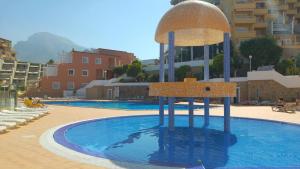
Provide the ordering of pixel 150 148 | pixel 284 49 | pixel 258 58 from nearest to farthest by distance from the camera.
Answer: pixel 150 148 < pixel 258 58 < pixel 284 49

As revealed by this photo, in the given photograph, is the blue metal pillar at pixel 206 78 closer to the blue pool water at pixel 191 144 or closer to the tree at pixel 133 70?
the blue pool water at pixel 191 144

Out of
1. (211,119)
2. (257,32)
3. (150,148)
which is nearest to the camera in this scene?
(150,148)

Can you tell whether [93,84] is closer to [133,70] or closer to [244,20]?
[133,70]

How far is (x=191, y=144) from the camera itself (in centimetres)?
1127

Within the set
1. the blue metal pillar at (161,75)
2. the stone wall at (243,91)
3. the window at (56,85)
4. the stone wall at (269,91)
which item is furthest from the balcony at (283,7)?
the blue metal pillar at (161,75)

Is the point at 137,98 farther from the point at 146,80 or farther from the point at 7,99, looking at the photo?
the point at 7,99

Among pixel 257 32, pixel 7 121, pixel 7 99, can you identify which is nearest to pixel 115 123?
pixel 7 121

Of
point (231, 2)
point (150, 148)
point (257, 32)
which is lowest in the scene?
point (150, 148)

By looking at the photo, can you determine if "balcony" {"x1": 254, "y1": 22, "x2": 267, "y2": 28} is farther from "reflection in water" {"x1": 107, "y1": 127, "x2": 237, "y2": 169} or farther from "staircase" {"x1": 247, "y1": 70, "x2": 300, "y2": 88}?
"reflection in water" {"x1": 107, "y1": 127, "x2": 237, "y2": 169}

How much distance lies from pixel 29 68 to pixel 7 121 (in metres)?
78.2

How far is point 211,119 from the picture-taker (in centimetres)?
1947

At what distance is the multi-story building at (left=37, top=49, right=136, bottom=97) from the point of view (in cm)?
5262

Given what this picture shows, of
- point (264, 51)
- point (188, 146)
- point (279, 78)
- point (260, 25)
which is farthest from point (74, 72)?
point (188, 146)

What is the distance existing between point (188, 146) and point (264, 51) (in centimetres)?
3748
